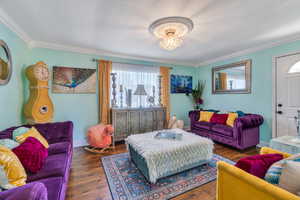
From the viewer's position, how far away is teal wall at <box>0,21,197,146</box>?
2.13 metres

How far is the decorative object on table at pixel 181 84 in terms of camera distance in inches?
179

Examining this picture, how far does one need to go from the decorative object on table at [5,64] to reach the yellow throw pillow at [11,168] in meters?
1.44

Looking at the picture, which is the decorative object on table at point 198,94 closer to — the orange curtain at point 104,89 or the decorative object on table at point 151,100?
the decorative object on table at point 151,100

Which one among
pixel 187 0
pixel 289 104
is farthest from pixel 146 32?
pixel 289 104

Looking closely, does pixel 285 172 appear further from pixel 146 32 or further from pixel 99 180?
pixel 146 32

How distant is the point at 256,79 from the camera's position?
3260mm

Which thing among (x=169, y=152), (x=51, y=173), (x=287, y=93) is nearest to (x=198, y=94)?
(x=287, y=93)

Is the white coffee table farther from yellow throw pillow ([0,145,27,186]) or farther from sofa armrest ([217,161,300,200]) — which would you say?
yellow throw pillow ([0,145,27,186])

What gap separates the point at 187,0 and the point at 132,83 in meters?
2.59

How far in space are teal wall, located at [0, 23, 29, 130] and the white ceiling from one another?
0.26 meters

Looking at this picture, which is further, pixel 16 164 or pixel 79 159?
pixel 79 159

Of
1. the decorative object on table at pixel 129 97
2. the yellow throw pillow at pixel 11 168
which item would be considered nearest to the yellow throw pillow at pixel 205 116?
the decorative object on table at pixel 129 97

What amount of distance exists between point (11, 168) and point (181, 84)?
4.39m

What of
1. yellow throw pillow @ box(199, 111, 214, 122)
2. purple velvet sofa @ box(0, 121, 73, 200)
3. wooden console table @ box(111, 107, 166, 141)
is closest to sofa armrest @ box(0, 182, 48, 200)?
purple velvet sofa @ box(0, 121, 73, 200)
